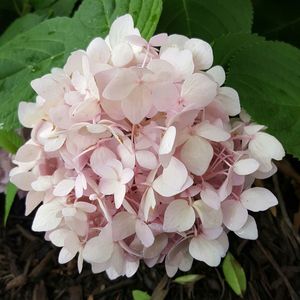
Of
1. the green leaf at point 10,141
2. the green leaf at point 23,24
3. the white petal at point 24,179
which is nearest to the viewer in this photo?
the white petal at point 24,179

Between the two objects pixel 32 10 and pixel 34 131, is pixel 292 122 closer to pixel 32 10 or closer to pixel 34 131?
pixel 34 131

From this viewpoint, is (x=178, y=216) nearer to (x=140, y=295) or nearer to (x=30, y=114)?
(x=30, y=114)

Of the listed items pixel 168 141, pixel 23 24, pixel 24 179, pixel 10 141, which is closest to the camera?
pixel 168 141

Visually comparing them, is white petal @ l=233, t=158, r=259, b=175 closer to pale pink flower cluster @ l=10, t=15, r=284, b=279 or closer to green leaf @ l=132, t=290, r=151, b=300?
pale pink flower cluster @ l=10, t=15, r=284, b=279

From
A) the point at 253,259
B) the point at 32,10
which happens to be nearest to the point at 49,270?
the point at 253,259

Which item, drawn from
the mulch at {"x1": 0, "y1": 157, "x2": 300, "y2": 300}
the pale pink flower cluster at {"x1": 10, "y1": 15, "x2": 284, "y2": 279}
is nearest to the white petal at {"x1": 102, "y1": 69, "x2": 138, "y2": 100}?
the pale pink flower cluster at {"x1": 10, "y1": 15, "x2": 284, "y2": 279}

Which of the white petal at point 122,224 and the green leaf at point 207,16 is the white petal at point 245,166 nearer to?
the white petal at point 122,224

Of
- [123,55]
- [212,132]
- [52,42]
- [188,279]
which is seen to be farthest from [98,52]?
[188,279]

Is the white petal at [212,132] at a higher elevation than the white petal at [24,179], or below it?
higher

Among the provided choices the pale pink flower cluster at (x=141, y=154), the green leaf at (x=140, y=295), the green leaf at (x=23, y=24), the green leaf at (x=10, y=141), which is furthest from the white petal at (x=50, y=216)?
the green leaf at (x=23, y=24)
